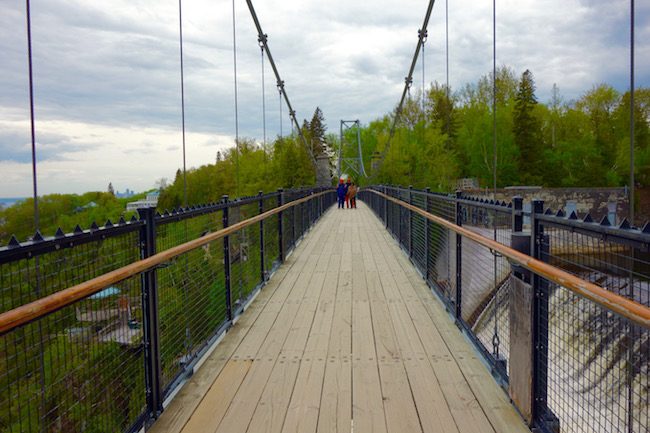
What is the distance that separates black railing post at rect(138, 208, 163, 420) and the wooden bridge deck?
0.12 meters

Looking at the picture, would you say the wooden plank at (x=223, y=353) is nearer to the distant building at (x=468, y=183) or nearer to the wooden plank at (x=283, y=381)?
the wooden plank at (x=283, y=381)

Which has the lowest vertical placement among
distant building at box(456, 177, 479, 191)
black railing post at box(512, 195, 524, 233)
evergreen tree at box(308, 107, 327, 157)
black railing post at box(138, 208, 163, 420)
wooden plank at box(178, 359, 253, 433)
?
wooden plank at box(178, 359, 253, 433)

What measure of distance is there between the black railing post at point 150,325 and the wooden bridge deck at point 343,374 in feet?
0.40

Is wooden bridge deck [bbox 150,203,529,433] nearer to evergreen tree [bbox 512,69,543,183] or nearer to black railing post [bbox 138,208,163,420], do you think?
black railing post [bbox 138,208,163,420]

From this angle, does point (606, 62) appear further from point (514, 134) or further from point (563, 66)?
point (563, 66)

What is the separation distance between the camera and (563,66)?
67.1 meters

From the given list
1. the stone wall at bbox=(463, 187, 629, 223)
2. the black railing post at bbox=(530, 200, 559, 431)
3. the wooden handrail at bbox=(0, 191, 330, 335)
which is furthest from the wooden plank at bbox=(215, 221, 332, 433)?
the stone wall at bbox=(463, 187, 629, 223)

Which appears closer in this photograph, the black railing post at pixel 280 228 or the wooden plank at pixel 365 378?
the wooden plank at pixel 365 378

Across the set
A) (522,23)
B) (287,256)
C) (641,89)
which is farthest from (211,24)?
(522,23)

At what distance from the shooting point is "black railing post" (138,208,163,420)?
104 inches

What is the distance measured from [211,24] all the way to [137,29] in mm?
17880

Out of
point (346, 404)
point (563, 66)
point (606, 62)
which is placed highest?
point (563, 66)

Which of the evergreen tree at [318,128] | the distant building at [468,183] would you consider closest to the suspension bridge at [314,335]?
the distant building at [468,183]

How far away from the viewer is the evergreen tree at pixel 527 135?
48.2 metres
